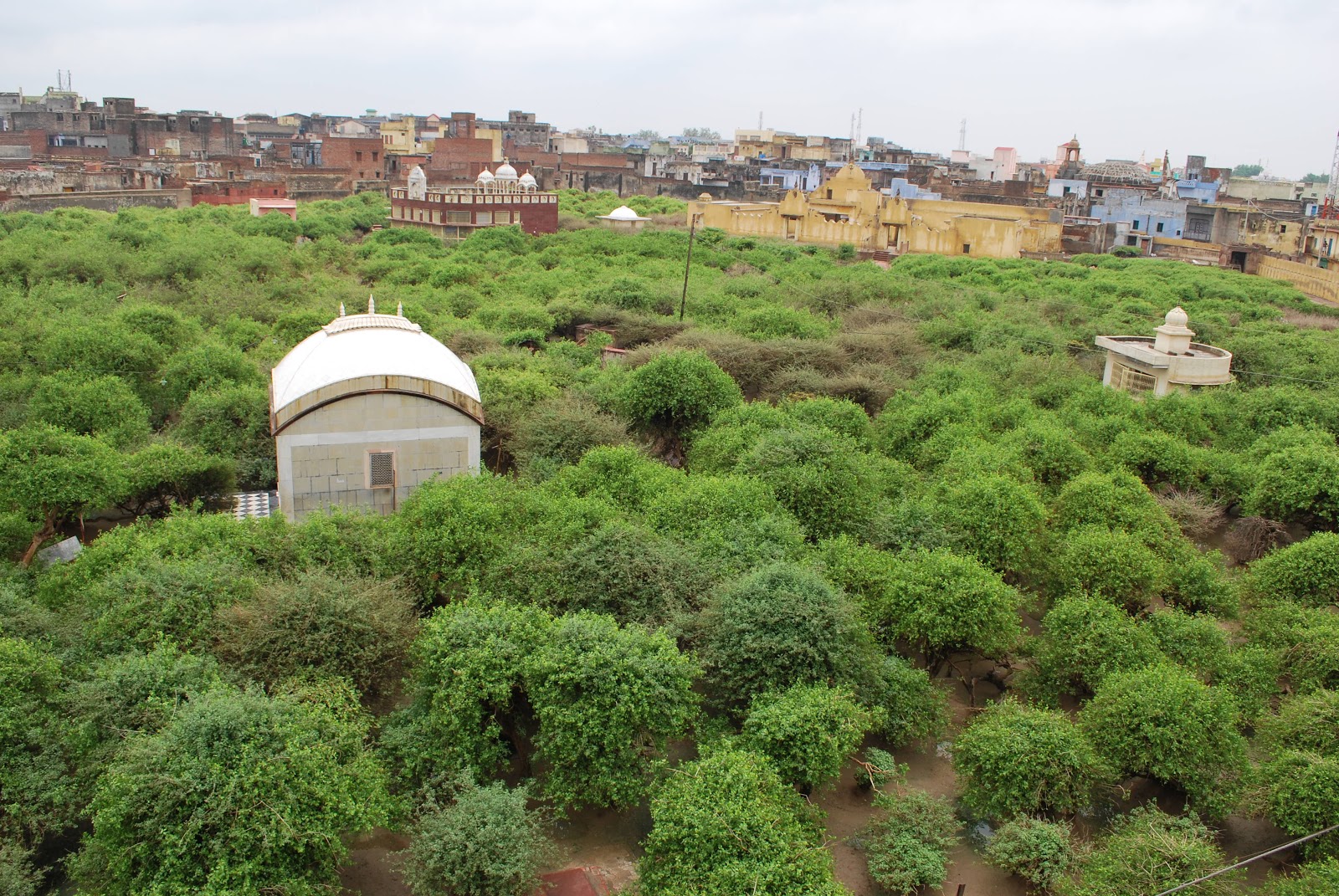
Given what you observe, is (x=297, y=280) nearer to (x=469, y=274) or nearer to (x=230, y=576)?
(x=469, y=274)

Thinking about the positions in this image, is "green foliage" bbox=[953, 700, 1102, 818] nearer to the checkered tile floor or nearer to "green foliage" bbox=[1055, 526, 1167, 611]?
"green foliage" bbox=[1055, 526, 1167, 611]

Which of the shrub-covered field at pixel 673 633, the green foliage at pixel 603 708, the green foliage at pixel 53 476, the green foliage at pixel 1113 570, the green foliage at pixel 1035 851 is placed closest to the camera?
the shrub-covered field at pixel 673 633

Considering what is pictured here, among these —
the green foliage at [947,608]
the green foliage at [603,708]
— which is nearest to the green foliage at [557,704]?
the green foliage at [603,708]

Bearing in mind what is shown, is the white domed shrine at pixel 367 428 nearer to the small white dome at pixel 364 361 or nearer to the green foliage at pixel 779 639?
the small white dome at pixel 364 361

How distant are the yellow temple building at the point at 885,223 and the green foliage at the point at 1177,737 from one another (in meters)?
39.4

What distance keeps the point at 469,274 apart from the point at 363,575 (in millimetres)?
24530

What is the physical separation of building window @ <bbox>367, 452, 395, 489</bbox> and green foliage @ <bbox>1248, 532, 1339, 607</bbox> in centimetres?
1314

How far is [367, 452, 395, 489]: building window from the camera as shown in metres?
15.3

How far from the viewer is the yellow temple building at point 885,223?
158 feet

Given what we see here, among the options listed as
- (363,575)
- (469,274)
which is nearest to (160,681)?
(363,575)

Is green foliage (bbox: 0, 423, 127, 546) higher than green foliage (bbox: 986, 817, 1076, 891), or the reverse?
green foliage (bbox: 0, 423, 127, 546)

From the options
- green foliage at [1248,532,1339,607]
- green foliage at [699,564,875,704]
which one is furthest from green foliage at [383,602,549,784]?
green foliage at [1248,532,1339,607]

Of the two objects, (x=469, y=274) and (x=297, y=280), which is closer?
(x=297, y=280)

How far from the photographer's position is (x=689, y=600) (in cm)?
1266
